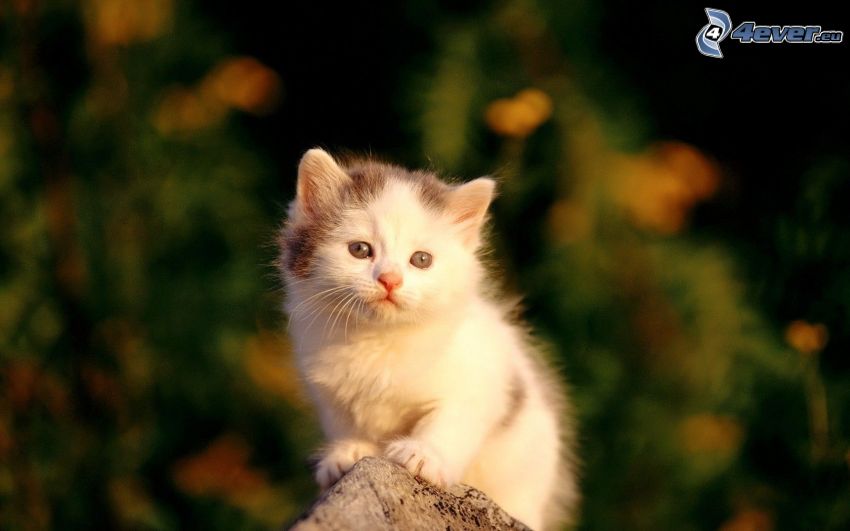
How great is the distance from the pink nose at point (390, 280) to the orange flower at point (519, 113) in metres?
1.70

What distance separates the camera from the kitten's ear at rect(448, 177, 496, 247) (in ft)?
10.1

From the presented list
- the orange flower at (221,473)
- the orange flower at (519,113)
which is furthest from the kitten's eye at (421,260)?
the orange flower at (221,473)

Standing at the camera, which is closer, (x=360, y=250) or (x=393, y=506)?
(x=393, y=506)

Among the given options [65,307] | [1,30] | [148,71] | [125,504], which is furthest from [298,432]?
[1,30]

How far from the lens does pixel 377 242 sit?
2.90 meters

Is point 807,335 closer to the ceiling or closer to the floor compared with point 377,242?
closer to the ceiling

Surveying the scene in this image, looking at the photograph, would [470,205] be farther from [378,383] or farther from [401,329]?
[378,383]

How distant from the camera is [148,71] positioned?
5.12 meters

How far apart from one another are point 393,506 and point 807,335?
2.36 metres

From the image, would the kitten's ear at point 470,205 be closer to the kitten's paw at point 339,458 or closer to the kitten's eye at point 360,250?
the kitten's eye at point 360,250

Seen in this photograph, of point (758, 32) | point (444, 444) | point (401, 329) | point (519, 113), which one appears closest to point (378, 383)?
point (401, 329)

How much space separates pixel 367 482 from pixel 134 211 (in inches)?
122

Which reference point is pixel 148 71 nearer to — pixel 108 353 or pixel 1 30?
pixel 1 30

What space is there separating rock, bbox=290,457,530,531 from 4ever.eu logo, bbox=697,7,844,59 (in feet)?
10.6
